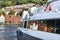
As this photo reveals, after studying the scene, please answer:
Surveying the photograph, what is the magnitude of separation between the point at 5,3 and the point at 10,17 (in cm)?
3844

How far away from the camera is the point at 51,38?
7848 millimetres

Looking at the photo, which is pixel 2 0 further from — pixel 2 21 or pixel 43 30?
pixel 43 30

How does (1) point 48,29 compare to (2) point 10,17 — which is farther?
(2) point 10,17

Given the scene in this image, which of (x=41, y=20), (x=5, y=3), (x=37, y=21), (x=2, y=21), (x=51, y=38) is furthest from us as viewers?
(x=5, y=3)

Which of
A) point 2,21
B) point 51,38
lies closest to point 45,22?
point 51,38

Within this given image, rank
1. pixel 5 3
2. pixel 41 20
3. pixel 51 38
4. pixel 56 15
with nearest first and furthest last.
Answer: pixel 51 38
pixel 56 15
pixel 41 20
pixel 5 3

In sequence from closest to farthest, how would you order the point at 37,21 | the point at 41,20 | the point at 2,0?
1. the point at 41,20
2. the point at 37,21
3. the point at 2,0

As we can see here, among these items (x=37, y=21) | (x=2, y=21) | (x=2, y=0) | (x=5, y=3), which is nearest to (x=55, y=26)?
(x=37, y=21)

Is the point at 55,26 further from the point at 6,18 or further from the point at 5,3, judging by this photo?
the point at 5,3

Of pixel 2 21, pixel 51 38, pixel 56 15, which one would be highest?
pixel 56 15

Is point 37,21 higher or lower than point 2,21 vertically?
higher

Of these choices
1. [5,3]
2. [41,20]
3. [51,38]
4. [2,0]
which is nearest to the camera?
[51,38]

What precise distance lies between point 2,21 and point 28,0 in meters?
46.3

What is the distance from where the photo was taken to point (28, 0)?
432ft
